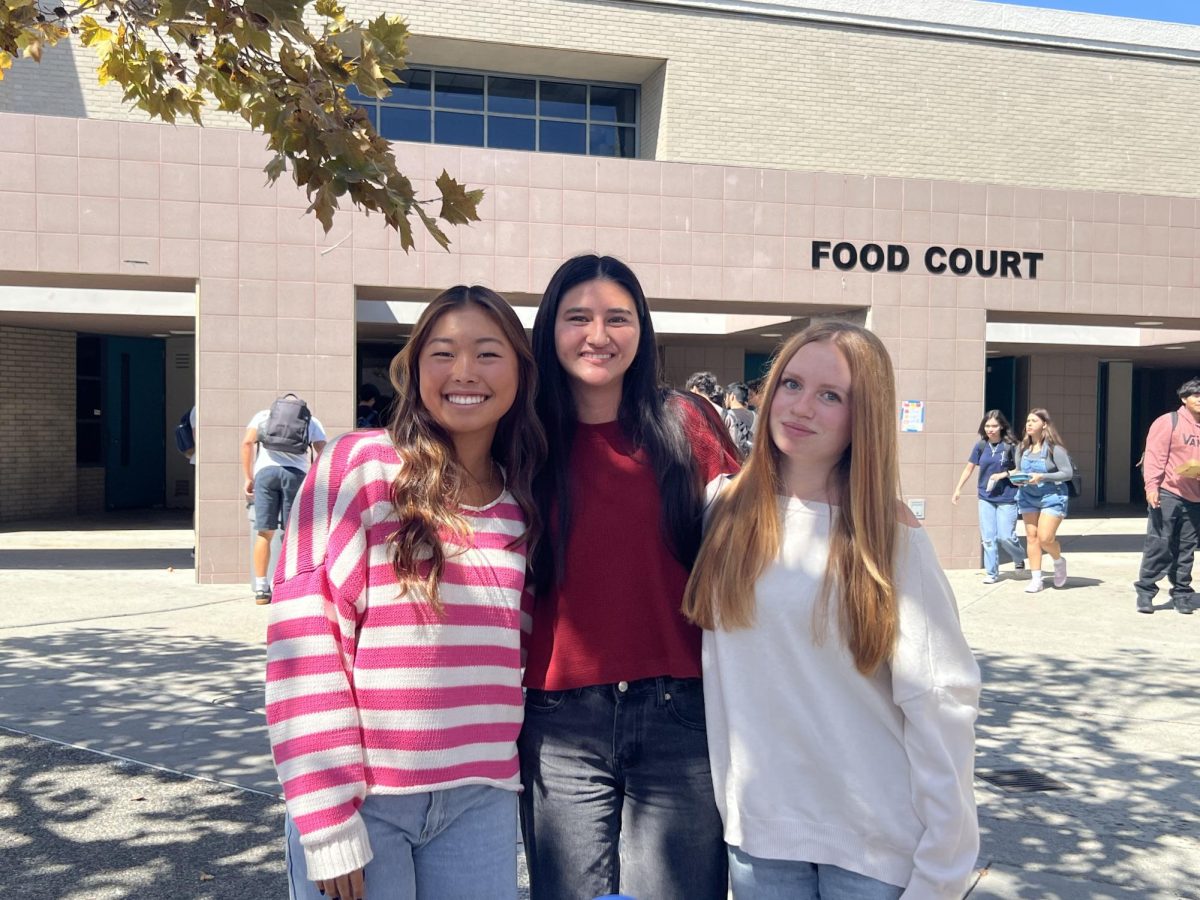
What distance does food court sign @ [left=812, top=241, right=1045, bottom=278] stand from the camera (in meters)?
11.9

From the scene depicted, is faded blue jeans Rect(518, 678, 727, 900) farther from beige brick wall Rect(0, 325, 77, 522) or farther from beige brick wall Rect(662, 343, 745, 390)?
beige brick wall Rect(662, 343, 745, 390)

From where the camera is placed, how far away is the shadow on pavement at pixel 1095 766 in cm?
420

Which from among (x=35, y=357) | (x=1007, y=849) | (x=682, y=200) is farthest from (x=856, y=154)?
(x=1007, y=849)

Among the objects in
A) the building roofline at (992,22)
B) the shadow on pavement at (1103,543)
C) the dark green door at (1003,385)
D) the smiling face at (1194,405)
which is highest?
the building roofline at (992,22)

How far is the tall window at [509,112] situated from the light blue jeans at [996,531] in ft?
29.7

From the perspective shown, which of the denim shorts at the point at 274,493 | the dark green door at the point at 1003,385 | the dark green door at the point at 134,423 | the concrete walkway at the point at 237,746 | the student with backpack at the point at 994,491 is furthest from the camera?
the dark green door at the point at 1003,385

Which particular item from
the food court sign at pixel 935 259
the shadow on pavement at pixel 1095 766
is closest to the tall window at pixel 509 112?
the food court sign at pixel 935 259

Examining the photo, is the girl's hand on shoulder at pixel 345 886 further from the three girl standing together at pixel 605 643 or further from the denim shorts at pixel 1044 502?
the denim shorts at pixel 1044 502

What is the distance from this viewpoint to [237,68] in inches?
148

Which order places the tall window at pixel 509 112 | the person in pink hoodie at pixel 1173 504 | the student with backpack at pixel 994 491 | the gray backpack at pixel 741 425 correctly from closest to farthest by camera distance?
the gray backpack at pixel 741 425, the person in pink hoodie at pixel 1173 504, the student with backpack at pixel 994 491, the tall window at pixel 509 112

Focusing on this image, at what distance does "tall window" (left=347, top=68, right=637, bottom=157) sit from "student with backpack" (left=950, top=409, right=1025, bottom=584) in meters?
8.70

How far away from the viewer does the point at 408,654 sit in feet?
7.02

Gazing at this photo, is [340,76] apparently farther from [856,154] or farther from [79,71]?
[856,154]

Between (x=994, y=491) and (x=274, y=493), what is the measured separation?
687 cm
